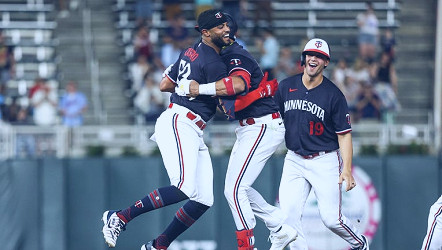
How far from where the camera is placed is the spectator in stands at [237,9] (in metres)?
17.5

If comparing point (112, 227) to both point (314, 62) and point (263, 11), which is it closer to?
point (314, 62)

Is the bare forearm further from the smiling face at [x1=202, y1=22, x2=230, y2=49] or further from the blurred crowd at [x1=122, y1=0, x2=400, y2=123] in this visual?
the blurred crowd at [x1=122, y1=0, x2=400, y2=123]

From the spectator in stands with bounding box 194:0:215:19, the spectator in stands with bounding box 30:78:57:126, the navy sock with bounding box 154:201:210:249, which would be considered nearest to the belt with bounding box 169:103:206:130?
the navy sock with bounding box 154:201:210:249

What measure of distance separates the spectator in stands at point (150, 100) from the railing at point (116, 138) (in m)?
1.00

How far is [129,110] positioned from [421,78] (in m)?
5.59

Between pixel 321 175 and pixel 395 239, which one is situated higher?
pixel 321 175

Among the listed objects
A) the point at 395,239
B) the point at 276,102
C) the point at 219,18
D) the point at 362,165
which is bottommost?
the point at 395,239

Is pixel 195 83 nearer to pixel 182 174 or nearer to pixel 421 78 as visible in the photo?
pixel 182 174

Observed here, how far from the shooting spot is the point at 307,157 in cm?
961

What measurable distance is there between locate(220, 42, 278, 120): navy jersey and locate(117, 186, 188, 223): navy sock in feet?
3.17

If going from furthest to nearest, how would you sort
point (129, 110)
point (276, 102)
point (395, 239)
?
point (129, 110), point (395, 239), point (276, 102)

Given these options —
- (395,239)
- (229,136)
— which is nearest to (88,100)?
(229,136)

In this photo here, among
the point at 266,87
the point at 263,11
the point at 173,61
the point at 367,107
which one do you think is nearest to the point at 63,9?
the point at 173,61

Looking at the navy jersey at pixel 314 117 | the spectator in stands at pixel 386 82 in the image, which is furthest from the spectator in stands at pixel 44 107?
the navy jersey at pixel 314 117
